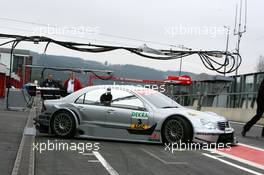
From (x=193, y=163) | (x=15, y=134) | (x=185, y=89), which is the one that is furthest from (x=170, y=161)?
(x=185, y=89)

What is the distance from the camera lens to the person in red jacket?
18.4 m

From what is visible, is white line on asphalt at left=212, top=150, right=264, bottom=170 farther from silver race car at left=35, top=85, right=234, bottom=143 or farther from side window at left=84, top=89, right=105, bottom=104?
side window at left=84, top=89, right=105, bottom=104

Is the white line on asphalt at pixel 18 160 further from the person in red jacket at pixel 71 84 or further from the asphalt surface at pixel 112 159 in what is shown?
the person in red jacket at pixel 71 84

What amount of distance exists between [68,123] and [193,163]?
405 centimetres

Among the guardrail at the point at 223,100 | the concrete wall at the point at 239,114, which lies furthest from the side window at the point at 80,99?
the concrete wall at the point at 239,114

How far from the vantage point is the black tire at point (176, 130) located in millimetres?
11180

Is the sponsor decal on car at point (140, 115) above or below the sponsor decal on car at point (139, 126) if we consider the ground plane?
above

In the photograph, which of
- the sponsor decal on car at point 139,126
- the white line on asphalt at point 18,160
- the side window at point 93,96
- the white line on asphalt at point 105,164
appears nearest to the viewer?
the white line on asphalt at point 18,160

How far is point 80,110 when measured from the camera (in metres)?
12.2

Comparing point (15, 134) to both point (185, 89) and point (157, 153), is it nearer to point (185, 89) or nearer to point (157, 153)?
point (157, 153)

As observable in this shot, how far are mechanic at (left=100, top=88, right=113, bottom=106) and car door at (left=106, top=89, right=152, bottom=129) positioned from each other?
0.08m

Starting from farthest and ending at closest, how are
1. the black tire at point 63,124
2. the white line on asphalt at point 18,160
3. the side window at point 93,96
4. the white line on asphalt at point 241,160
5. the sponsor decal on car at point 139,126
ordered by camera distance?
the side window at point 93,96, the black tire at point 63,124, the sponsor decal on car at point 139,126, the white line on asphalt at point 241,160, the white line on asphalt at point 18,160

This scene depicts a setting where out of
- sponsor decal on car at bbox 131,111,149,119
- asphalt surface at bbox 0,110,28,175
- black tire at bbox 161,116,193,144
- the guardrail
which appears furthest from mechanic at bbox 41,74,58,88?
black tire at bbox 161,116,193,144

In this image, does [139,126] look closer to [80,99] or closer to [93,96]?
[93,96]
